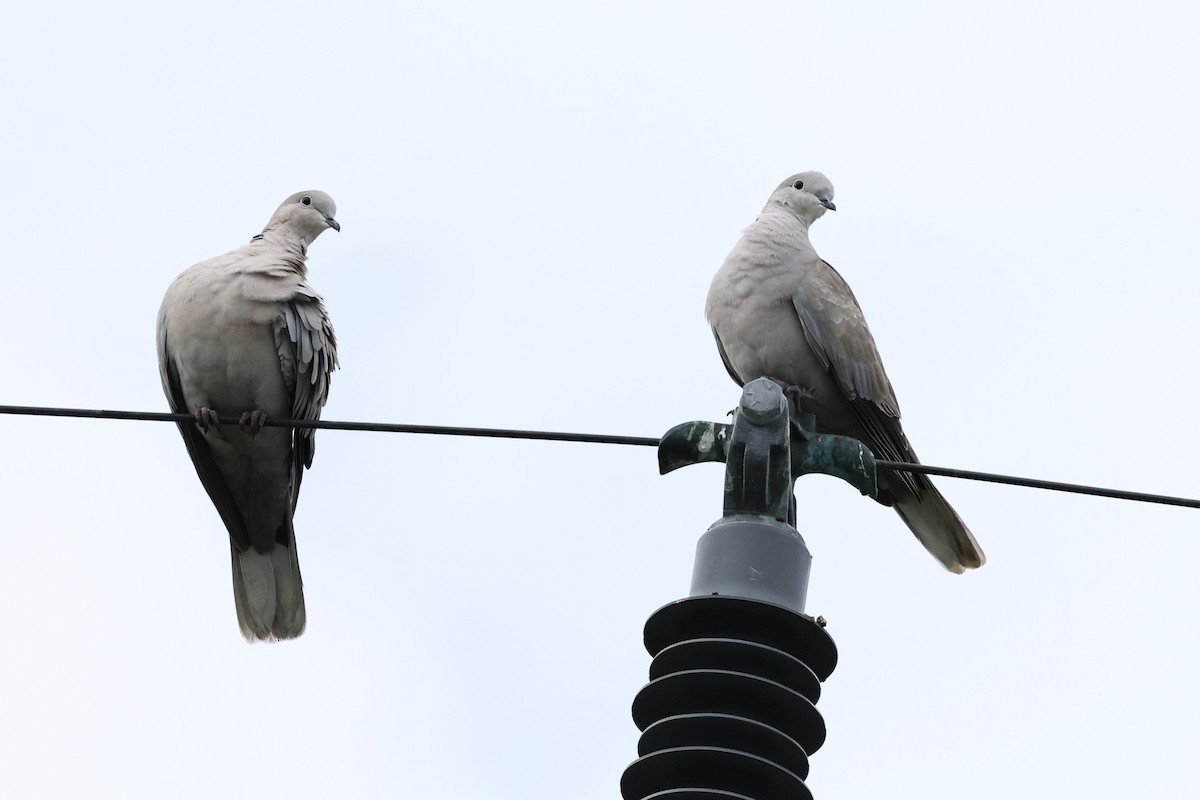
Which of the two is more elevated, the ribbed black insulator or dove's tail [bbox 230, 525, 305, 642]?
dove's tail [bbox 230, 525, 305, 642]

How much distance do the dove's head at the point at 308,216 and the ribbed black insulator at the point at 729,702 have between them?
16.2ft

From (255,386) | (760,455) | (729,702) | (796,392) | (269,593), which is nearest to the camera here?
(729,702)

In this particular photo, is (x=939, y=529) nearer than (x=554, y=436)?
No

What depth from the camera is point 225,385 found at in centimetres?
698

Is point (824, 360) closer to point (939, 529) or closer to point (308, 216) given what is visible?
point (939, 529)

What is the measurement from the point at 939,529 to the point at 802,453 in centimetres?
283

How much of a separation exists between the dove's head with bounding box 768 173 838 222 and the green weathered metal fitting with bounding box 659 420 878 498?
3737mm

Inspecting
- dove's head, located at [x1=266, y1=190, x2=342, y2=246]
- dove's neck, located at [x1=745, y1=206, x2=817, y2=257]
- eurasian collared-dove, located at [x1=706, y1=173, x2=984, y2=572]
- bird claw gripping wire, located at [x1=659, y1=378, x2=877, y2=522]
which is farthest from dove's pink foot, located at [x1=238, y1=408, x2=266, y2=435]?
bird claw gripping wire, located at [x1=659, y1=378, x2=877, y2=522]

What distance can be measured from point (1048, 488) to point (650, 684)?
1.31 meters

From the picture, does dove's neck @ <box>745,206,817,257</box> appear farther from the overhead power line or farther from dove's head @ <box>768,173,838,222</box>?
the overhead power line

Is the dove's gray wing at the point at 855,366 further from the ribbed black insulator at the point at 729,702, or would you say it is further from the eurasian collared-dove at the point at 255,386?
the ribbed black insulator at the point at 729,702

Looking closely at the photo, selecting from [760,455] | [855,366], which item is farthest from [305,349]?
[760,455]

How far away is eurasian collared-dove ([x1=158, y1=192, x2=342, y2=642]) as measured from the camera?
22.7 ft

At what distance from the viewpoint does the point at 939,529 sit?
653cm
